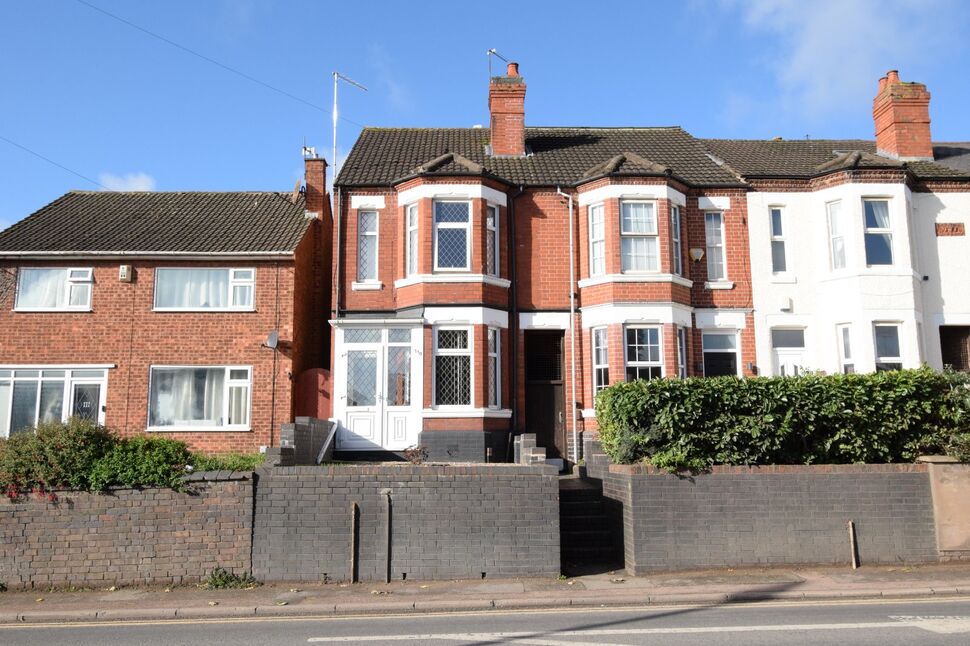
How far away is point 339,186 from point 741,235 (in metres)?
10.5

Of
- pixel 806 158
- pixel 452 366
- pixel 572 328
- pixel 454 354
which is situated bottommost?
pixel 452 366

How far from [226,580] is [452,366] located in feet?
26.8

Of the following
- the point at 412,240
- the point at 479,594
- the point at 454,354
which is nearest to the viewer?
the point at 479,594

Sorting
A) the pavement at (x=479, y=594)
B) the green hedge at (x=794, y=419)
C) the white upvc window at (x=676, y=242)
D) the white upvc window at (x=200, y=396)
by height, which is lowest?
the pavement at (x=479, y=594)

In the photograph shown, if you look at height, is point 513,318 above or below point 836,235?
below

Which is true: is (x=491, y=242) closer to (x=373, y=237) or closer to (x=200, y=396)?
(x=373, y=237)

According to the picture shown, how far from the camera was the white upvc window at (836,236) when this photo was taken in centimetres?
1914

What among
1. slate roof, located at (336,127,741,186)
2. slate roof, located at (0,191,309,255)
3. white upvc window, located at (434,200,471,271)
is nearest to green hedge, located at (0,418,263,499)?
slate roof, located at (0,191,309,255)

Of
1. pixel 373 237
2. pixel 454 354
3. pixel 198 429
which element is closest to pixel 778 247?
pixel 454 354

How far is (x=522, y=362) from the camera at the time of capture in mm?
18953

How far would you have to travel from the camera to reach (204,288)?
1905cm

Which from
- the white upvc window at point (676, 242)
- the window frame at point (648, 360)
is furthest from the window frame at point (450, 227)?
the white upvc window at point (676, 242)

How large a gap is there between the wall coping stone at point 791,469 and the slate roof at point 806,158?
9.83 meters

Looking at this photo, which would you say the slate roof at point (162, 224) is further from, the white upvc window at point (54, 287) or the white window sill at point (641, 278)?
the white window sill at point (641, 278)
